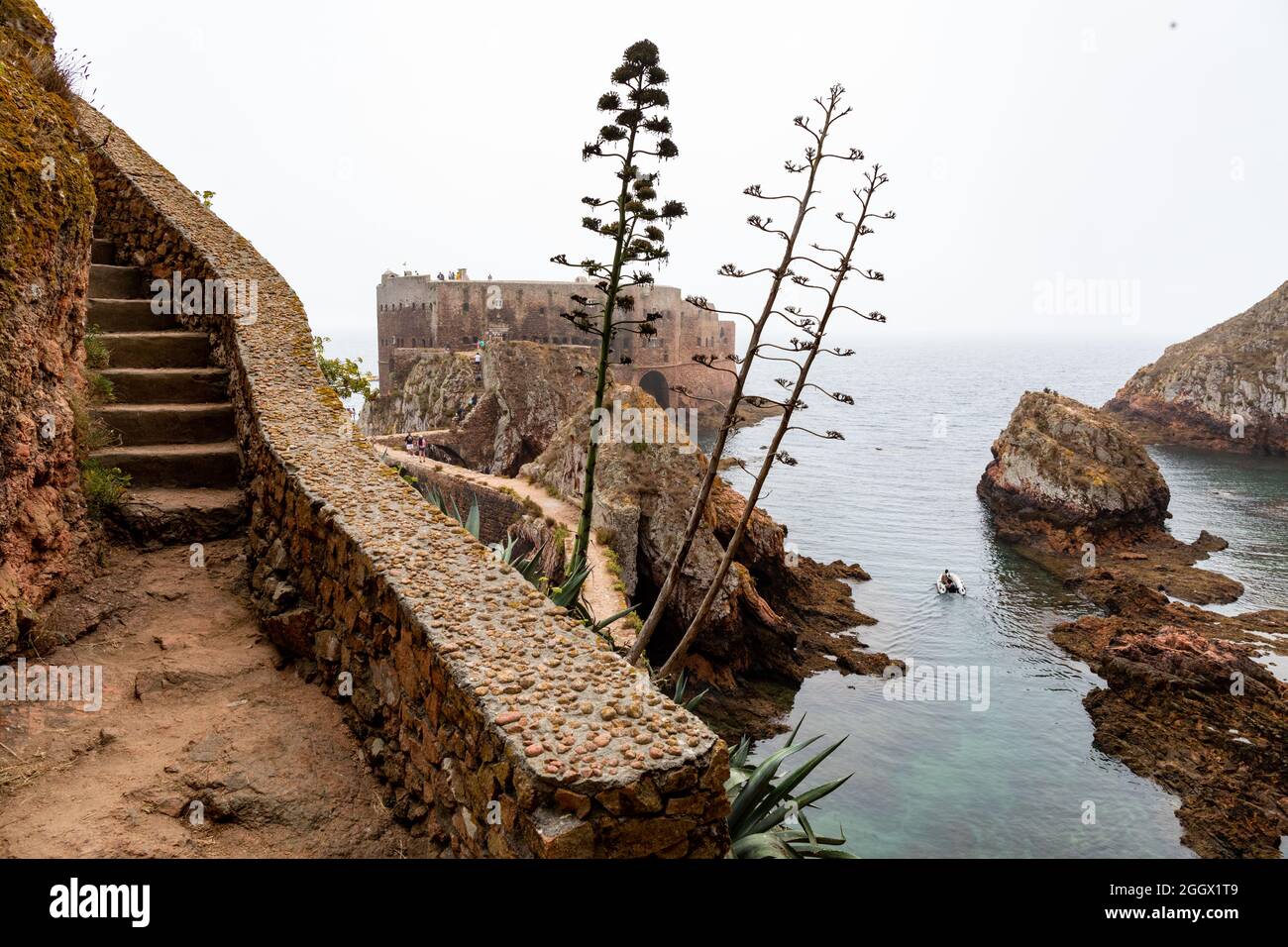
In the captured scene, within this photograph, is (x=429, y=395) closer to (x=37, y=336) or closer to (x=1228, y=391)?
(x=37, y=336)

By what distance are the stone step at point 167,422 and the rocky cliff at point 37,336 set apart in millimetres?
560

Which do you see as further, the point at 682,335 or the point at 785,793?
the point at 682,335

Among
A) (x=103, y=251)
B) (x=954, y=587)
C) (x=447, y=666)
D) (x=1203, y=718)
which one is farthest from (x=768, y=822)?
(x=954, y=587)

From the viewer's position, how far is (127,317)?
29.8 ft

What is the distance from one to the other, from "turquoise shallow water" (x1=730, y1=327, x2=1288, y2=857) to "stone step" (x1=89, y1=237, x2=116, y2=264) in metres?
15.5

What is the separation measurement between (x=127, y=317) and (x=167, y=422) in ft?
6.47

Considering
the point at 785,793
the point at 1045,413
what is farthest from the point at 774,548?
the point at 785,793

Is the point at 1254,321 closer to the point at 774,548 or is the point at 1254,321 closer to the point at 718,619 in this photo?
the point at 774,548

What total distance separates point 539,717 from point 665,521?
71.2 feet

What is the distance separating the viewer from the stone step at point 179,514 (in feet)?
22.8


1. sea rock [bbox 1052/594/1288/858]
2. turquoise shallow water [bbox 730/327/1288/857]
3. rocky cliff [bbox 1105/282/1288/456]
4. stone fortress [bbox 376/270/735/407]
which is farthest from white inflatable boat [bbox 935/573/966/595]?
rocky cliff [bbox 1105/282/1288/456]

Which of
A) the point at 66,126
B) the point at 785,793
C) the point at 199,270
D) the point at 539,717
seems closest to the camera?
the point at 539,717

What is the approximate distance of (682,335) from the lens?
70188 mm

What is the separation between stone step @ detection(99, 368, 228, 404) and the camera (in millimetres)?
8109
